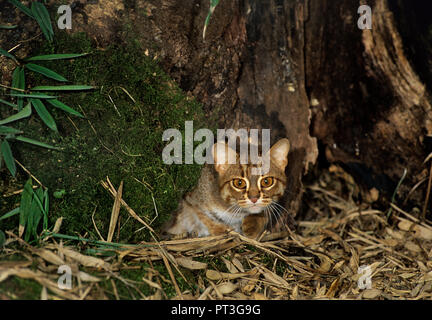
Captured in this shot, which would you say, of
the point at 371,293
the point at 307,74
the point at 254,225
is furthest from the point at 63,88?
the point at 371,293

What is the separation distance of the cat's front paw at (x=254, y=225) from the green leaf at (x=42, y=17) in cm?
214

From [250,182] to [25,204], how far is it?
1.73 meters

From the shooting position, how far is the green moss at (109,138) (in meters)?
3.08

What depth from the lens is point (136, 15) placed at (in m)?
3.30

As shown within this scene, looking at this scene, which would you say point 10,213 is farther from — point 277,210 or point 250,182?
point 277,210

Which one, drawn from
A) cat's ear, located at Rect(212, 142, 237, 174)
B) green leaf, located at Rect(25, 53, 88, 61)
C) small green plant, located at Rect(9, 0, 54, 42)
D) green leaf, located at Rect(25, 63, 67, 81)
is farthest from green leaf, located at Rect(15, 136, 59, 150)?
cat's ear, located at Rect(212, 142, 237, 174)

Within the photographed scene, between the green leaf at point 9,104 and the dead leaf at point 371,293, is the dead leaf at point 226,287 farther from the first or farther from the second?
the green leaf at point 9,104

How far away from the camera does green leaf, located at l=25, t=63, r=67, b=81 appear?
3018 millimetres

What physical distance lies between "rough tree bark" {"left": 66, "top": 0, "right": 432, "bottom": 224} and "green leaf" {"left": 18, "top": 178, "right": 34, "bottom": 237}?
47.5 inches

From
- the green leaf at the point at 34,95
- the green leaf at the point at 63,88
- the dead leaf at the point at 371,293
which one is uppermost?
the green leaf at the point at 63,88

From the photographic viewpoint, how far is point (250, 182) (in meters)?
3.63

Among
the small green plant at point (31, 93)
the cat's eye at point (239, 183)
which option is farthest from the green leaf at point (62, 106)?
the cat's eye at point (239, 183)

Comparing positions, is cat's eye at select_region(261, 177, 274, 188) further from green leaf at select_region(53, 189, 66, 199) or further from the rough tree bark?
green leaf at select_region(53, 189, 66, 199)

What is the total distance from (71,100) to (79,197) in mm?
711
